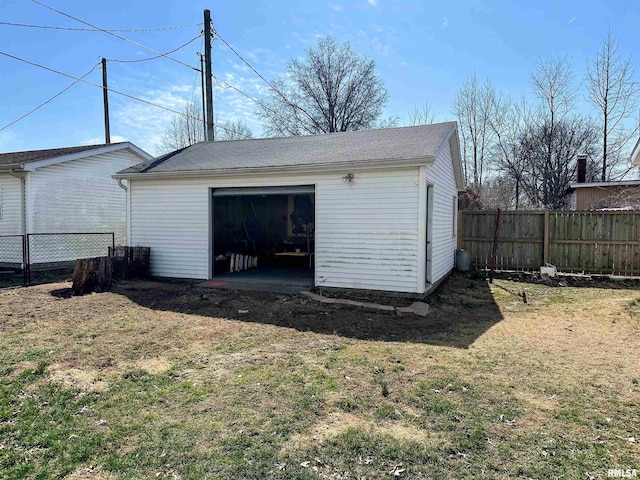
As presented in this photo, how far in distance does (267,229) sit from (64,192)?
6161 mm

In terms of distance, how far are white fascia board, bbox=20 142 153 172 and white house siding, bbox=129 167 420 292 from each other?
3.75 m

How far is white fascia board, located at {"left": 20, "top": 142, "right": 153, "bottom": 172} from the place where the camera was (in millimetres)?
10609

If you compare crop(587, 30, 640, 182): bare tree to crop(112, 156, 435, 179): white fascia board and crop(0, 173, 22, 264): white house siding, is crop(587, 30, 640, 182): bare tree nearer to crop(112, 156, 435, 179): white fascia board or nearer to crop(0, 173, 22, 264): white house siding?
crop(112, 156, 435, 179): white fascia board

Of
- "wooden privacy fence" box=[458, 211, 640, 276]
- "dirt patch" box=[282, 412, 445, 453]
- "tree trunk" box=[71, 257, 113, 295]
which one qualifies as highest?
"wooden privacy fence" box=[458, 211, 640, 276]

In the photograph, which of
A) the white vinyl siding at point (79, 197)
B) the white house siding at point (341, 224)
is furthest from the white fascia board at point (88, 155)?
the white house siding at point (341, 224)

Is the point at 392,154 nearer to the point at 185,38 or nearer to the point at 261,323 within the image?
the point at 261,323

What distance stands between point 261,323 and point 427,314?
9.03 feet

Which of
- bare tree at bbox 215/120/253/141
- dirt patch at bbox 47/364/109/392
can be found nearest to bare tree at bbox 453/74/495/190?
bare tree at bbox 215/120/253/141

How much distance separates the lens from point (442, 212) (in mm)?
9195

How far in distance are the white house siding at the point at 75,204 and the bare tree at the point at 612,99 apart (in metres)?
21.5

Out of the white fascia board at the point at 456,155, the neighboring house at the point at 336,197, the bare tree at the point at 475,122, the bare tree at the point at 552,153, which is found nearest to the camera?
the neighboring house at the point at 336,197

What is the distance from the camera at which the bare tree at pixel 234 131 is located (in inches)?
1097

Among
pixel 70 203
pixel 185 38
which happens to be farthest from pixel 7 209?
pixel 185 38

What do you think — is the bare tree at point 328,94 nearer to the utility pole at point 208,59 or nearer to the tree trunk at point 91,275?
the utility pole at point 208,59
